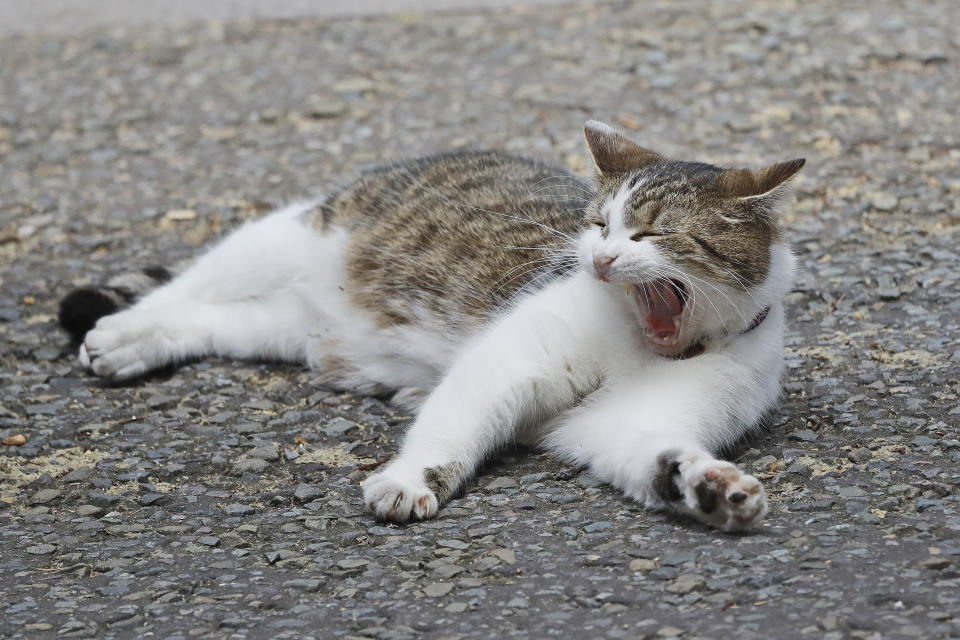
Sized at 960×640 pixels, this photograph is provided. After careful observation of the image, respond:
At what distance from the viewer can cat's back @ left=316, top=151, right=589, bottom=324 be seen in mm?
4684

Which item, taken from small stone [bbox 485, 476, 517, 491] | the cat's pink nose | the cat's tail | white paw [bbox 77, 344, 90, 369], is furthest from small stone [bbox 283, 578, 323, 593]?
the cat's tail

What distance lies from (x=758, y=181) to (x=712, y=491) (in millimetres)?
1079

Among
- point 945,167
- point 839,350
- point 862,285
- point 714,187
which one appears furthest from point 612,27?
point 714,187

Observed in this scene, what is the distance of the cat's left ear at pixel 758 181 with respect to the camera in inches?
148

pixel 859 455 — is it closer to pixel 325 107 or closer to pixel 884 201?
pixel 884 201

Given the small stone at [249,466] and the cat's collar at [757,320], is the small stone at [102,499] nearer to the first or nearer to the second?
the small stone at [249,466]

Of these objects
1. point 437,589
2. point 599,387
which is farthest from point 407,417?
point 437,589

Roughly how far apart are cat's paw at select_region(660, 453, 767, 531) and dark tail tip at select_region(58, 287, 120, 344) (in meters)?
3.12

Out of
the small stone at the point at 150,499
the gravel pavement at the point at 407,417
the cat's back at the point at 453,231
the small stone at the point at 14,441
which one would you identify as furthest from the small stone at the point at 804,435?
the small stone at the point at 14,441

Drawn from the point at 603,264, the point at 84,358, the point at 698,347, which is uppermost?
the point at 603,264

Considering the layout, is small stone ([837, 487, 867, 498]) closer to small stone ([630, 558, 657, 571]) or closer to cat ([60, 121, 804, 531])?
cat ([60, 121, 804, 531])

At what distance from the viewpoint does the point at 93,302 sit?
542 cm

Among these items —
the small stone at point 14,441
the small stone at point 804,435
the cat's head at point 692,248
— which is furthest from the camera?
the small stone at point 14,441

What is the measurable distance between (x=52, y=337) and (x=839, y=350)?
12.1ft
